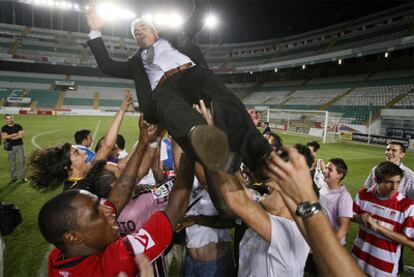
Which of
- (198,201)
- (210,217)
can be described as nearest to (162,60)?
(198,201)

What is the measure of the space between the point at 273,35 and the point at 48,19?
33115 mm

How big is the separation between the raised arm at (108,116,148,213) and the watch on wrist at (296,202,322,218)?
1.45m

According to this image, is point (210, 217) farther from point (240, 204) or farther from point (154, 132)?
point (240, 204)

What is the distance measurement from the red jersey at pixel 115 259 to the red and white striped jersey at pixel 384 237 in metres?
2.41

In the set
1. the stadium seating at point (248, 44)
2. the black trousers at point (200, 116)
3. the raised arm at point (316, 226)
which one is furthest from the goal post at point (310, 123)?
the raised arm at point (316, 226)

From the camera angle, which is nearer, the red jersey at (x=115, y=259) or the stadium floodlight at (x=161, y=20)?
the red jersey at (x=115, y=259)

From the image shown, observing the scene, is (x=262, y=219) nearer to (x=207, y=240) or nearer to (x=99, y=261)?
(x=99, y=261)

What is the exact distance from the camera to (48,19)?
133ft

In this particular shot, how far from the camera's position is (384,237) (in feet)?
9.15

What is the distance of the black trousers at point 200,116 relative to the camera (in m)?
1.47

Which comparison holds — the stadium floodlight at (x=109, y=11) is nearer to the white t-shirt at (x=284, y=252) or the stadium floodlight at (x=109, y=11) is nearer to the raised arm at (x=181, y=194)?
the raised arm at (x=181, y=194)

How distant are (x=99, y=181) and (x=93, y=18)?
153 cm

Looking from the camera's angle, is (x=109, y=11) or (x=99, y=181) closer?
(x=99, y=181)

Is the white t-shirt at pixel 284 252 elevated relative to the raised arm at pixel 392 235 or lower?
elevated
